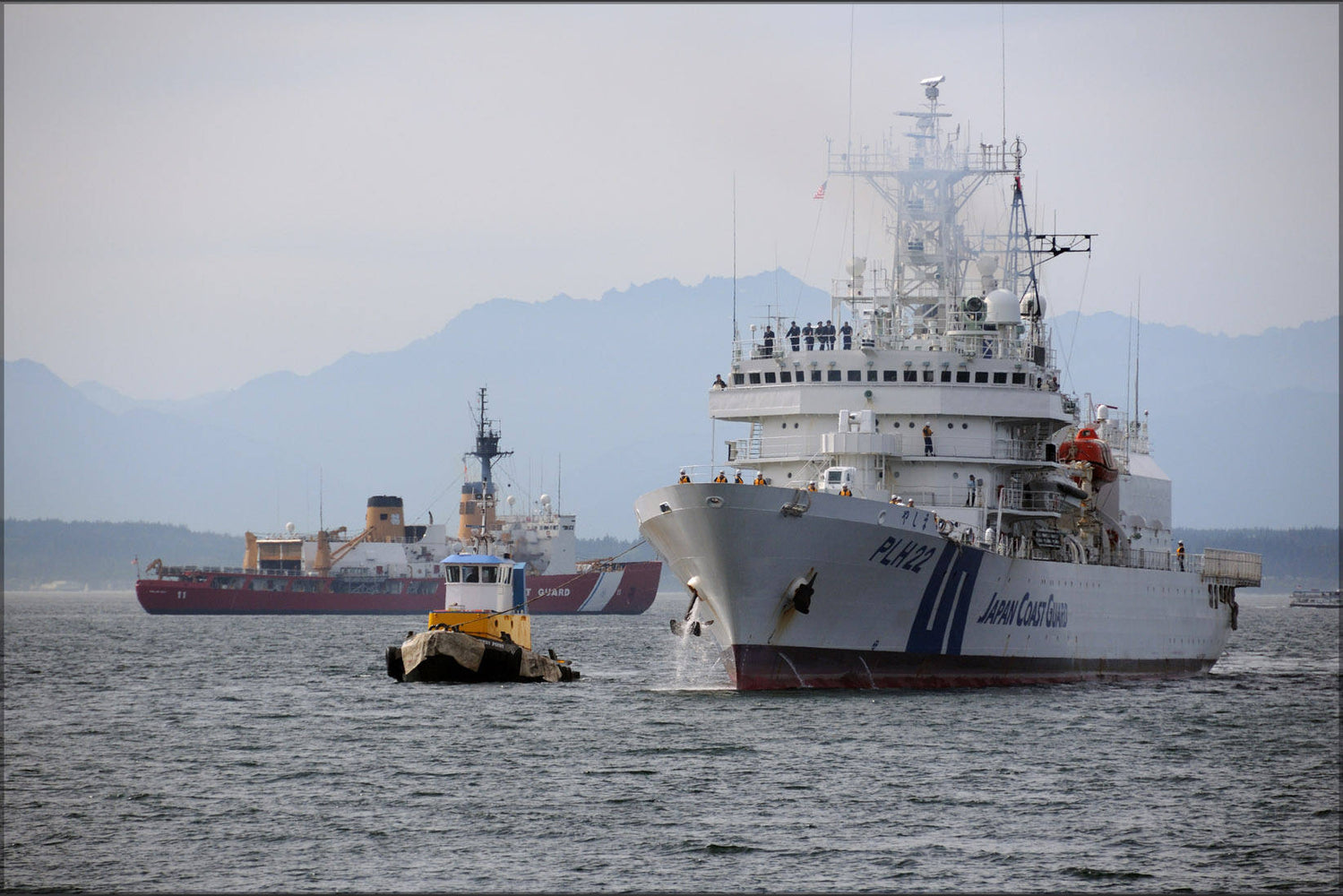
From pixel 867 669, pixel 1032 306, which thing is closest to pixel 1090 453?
pixel 1032 306

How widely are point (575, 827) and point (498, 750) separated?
22.0ft

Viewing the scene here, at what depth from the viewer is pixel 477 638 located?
1623 inches

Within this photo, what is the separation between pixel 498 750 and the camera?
1134 inches

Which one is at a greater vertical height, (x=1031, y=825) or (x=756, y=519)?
(x=756, y=519)

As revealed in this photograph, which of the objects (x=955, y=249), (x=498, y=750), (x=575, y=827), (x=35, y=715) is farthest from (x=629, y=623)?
(x=575, y=827)

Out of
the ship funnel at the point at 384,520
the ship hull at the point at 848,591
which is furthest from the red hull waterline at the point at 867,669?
the ship funnel at the point at 384,520

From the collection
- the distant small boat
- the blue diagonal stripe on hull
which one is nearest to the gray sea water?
the blue diagonal stripe on hull

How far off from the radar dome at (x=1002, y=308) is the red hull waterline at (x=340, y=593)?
6533 cm

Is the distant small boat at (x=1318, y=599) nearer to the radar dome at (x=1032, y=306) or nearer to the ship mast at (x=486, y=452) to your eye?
the ship mast at (x=486, y=452)

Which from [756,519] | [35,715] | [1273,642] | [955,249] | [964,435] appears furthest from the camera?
[1273,642]

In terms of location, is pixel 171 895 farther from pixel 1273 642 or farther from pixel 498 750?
pixel 1273 642

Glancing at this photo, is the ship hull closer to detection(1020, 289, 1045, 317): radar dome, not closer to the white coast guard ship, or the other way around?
the white coast guard ship

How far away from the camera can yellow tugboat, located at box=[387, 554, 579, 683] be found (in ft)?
135

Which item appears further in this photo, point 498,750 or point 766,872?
Result: point 498,750
